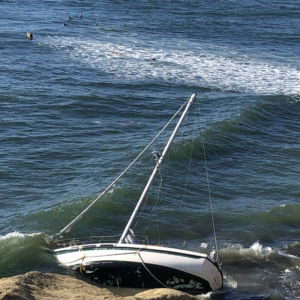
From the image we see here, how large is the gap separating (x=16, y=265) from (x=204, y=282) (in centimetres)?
1003

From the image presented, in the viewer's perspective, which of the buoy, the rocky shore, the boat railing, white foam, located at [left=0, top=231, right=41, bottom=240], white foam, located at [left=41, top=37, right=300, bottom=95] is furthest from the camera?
the buoy

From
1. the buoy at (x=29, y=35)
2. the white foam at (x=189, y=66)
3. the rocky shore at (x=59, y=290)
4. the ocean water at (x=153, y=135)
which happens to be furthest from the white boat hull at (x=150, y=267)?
the buoy at (x=29, y=35)

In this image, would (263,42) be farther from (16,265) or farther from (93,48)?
(16,265)

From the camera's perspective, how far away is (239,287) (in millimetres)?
29203

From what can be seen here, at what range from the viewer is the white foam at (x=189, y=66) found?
68062 mm

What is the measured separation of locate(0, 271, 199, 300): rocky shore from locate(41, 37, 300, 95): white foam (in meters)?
42.9

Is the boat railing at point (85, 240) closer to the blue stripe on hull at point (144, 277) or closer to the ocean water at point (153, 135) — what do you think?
the ocean water at point (153, 135)

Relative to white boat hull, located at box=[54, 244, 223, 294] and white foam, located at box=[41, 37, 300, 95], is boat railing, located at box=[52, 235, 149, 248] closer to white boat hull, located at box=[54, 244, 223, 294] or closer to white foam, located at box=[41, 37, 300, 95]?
white boat hull, located at box=[54, 244, 223, 294]

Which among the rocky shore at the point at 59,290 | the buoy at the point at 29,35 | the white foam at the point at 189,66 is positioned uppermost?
the buoy at the point at 29,35

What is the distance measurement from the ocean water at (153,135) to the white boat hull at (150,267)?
1.65m

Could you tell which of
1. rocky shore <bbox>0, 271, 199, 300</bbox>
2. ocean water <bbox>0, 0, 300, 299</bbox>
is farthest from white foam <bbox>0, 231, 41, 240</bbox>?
rocky shore <bbox>0, 271, 199, 300</bbox>

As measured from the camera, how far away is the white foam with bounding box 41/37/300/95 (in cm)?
6806

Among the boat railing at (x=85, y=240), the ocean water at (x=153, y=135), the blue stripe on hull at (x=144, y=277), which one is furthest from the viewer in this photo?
the ocean water at (x=153, y=135)

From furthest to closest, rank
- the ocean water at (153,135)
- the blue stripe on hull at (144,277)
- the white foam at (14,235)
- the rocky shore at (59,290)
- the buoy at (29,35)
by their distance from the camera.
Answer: the buoy at (29,35), the ocean water at (153,135), the white foam at (14,235), the blue stripe on hull at (144,277), the rocky shore at (59,290)
